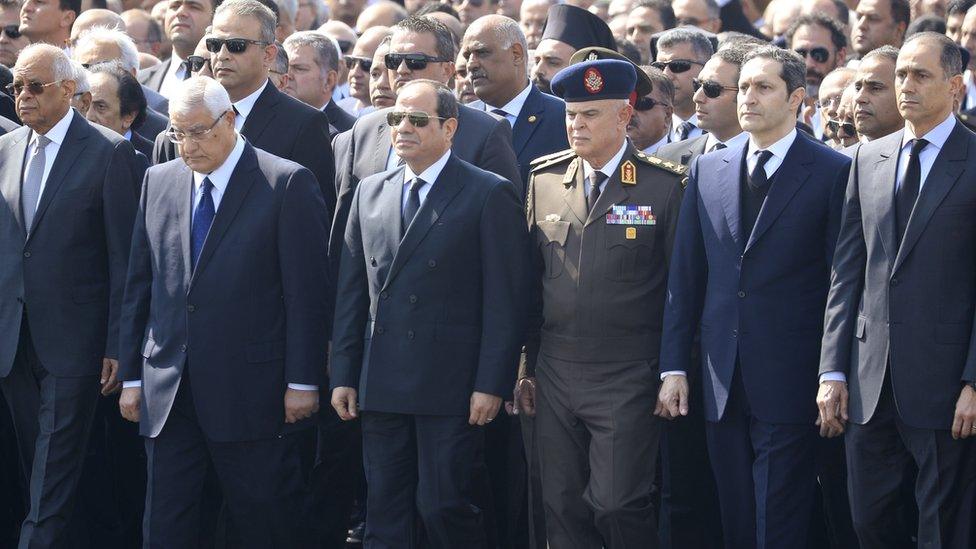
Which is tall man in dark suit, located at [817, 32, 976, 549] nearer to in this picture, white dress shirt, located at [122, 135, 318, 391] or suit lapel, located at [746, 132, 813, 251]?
suit lapel, located at [746, 132, 813, 251]

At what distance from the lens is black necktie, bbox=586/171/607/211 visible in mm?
6832

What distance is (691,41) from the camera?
30.4 ft

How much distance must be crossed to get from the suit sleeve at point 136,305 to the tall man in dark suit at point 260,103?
2.70 feet

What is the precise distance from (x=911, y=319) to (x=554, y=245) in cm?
164

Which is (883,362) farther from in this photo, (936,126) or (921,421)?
(936,126)

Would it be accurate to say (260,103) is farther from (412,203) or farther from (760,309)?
(760,309)

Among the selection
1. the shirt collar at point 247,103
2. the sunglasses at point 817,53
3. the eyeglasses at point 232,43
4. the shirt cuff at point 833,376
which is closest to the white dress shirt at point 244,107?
the shirt collar at point 247,103

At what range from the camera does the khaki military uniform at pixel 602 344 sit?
662 centimetres

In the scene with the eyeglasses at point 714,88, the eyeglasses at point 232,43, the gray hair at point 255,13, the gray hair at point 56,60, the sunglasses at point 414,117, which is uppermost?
the gray hair at point 255,13

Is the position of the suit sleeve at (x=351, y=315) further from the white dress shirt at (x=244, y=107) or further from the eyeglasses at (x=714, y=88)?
the eyeglasses at (x=714, y=88)

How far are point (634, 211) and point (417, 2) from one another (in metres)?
7.74

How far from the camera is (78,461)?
24.2 ft

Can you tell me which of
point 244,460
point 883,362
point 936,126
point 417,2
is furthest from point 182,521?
point 417,2

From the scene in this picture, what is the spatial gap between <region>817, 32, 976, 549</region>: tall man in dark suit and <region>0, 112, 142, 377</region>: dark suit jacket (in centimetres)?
351
